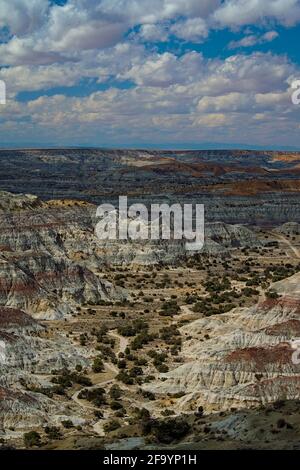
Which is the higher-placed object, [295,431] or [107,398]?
[295,431]

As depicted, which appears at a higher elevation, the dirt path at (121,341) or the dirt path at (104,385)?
the dirt path at (104,385)

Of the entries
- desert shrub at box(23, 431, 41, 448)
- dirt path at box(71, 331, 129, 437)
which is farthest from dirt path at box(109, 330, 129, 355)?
desert shrub at box(23, 431, 41, 448)

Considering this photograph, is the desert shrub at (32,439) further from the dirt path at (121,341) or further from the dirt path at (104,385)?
the dirt path at (121,341)

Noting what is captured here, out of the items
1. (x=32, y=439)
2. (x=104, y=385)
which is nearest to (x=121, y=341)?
(x=104, y=385)

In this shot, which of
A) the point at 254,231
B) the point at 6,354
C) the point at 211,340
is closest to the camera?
the point at 6,354

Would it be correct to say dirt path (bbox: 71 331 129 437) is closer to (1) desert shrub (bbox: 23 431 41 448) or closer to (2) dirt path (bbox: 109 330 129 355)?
(2) dirt path (bbox: 109 330 129 355)

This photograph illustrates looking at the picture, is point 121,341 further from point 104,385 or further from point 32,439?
point 32,439

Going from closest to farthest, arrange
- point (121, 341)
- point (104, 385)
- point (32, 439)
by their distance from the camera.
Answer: point (32, 439)
point (104, 385)
point (121, 341)

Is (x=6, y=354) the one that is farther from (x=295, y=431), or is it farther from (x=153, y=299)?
(x=153, y=299)

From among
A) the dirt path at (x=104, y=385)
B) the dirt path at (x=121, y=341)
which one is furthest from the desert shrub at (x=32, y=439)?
the dirt path at (x=121, y=341)

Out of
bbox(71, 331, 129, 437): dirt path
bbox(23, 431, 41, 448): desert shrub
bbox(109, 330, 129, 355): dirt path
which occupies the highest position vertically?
bbox(23, 431, 41, 448): desert shrub

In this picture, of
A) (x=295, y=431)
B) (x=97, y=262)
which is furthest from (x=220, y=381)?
(x=97, y=262)
